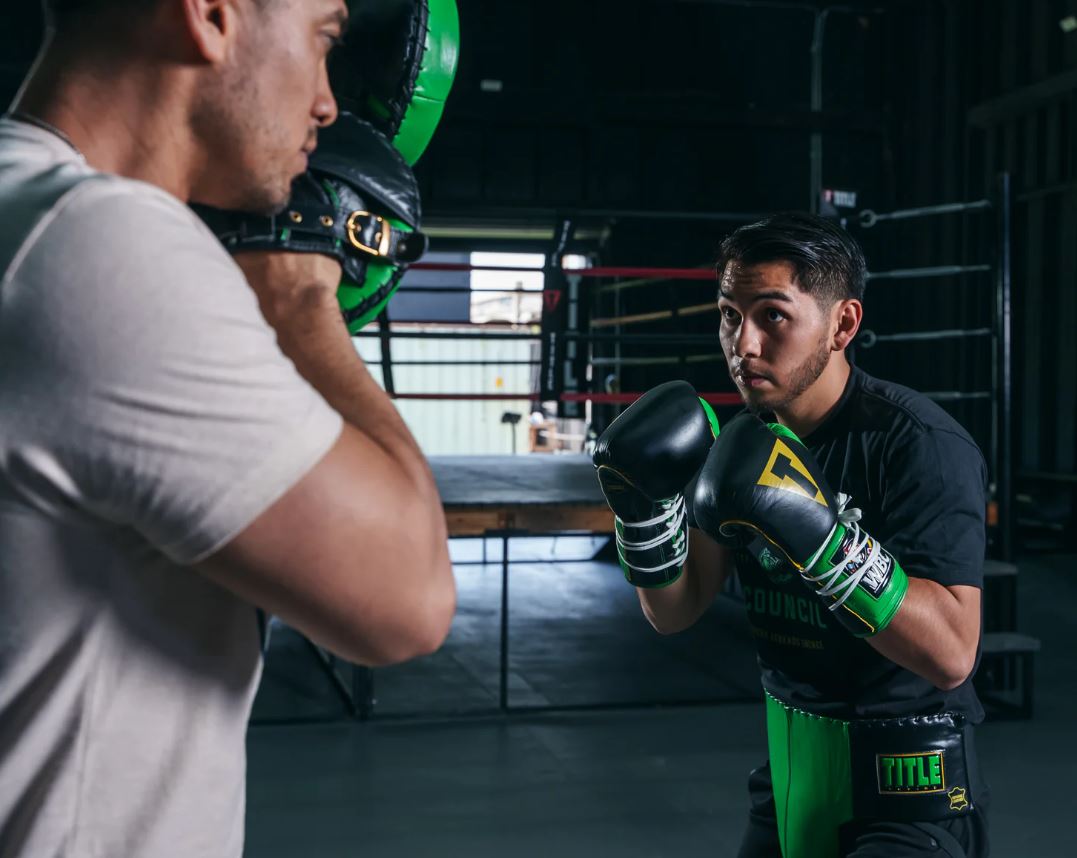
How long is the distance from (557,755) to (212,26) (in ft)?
10.7

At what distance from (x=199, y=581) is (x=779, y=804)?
4.07 feet

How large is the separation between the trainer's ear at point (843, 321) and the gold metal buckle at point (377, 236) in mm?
1067

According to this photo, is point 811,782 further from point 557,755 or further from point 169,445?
point 557,755

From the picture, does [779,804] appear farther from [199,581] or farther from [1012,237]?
[1012,237]

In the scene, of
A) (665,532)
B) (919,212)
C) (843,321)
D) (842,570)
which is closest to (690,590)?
(665,532)

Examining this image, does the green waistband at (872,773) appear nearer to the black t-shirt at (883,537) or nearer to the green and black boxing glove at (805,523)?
the black t-shirt at (883,537)

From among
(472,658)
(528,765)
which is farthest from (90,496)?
(472,658)

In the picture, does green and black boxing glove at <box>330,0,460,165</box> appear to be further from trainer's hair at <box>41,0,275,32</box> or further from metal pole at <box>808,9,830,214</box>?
metal pole at <box>808,9,830,214</box>

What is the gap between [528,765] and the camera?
354 cm

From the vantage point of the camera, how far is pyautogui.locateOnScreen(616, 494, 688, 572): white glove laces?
5.36ft

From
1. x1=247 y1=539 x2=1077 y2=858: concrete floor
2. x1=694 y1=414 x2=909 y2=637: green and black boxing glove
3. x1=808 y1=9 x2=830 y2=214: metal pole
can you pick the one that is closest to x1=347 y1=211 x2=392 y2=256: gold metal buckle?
x1=694 y1=414 x2=909 y2=637: green and black boxing glove

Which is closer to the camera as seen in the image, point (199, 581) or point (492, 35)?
point (199, 581)

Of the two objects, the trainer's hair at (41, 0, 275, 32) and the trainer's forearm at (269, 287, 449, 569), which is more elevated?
the trainer's hair at (41, 0, 275, 32)

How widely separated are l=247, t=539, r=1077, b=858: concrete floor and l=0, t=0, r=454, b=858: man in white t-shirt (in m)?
2.37
